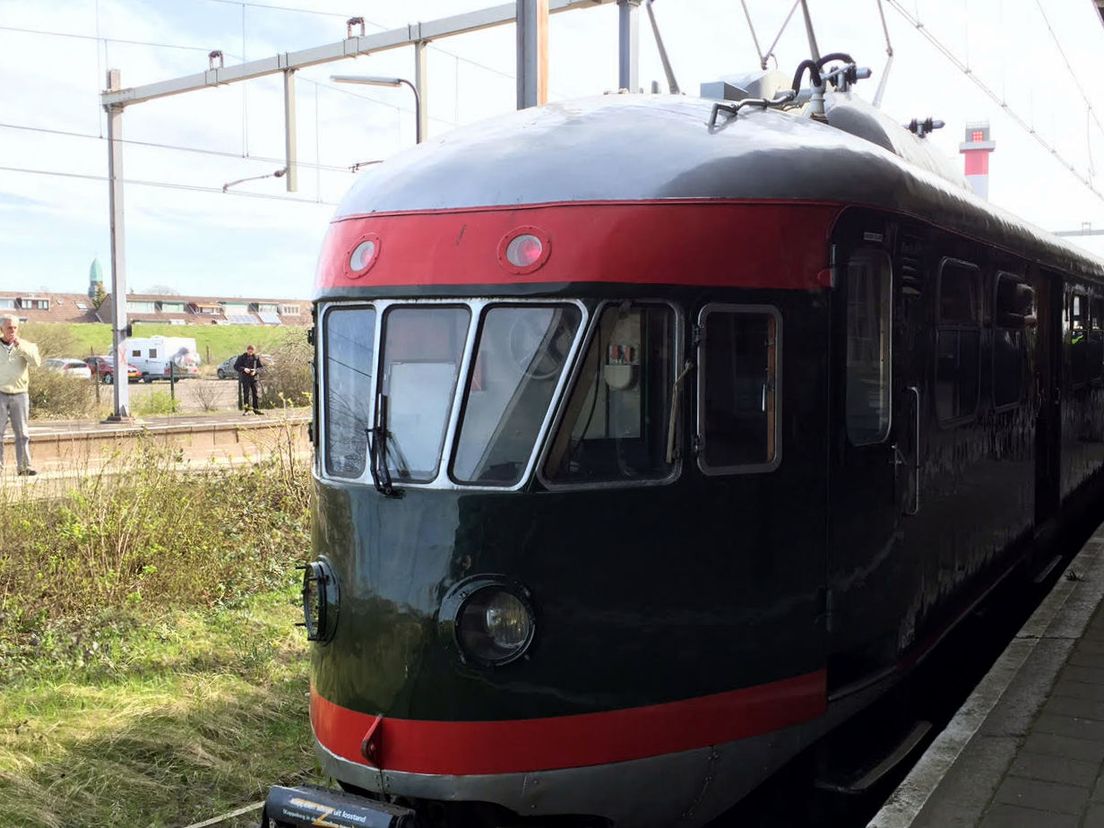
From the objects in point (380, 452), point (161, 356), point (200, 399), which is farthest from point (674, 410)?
point (161, 356)

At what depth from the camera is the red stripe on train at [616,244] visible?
4.01 metres

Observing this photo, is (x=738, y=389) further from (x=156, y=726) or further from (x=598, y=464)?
(x=156, y=726)

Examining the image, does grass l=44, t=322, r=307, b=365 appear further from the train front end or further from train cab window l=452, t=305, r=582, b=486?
train cab window l=452, t=305, r=582, b=486

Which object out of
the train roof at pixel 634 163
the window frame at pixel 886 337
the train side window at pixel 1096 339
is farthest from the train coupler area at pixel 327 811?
the train side window at pixel 1096 339

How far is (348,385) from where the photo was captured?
14.3 ft

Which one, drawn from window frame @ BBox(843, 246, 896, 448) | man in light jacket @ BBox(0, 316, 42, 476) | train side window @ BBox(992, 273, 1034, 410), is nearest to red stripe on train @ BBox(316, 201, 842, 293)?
window frame @ BBox(843, 246, 896, 448)

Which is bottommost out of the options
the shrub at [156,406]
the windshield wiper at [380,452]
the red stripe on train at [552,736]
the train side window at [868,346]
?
the red stripe on train at [552,736]

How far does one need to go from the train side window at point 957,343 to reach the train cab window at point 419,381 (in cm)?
250

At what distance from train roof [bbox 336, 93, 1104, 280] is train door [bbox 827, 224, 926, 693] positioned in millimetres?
269

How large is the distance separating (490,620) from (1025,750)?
2.54m

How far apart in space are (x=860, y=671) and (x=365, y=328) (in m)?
2.44

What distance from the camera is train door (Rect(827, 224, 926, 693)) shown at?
4.49m

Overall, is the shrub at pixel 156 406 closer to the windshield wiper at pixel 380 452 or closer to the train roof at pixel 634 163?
the train roof at pixel 634 163

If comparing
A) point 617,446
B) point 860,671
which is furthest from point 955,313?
point 617,446
